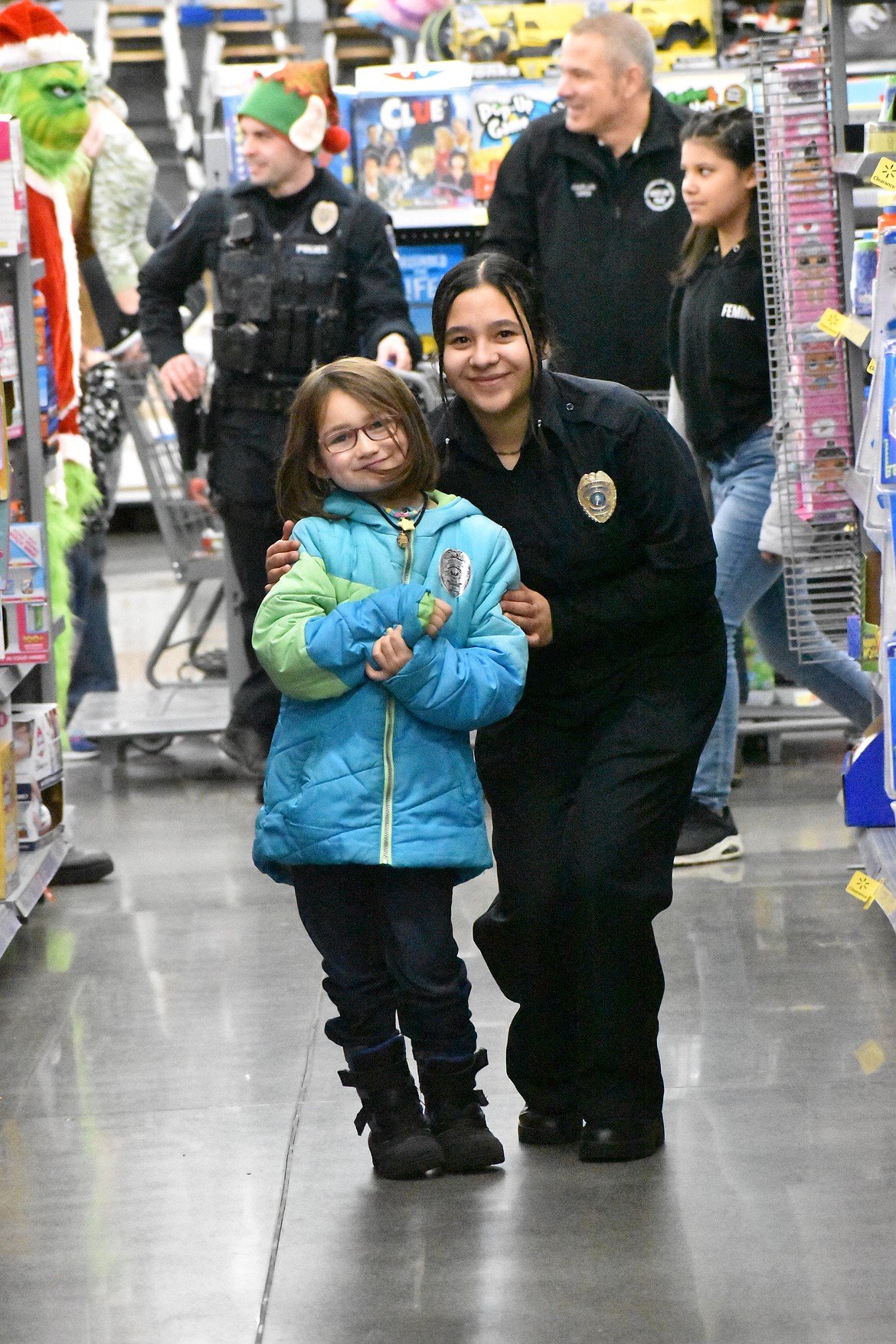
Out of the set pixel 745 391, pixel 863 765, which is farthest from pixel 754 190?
pixel 863 765

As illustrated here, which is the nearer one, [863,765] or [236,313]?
[863,765]

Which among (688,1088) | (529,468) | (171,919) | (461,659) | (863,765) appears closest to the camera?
(461,659)

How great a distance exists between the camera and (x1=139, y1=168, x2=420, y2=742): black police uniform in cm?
566

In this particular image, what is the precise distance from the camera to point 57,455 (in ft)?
16.5

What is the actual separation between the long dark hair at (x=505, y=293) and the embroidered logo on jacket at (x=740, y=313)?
74.1 inches

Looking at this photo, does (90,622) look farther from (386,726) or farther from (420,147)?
(386,726)

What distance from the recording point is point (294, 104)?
18.3 ft

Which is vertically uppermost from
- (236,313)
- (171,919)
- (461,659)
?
(236,313)

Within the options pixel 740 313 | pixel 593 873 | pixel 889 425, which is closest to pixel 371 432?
pixel 593 873

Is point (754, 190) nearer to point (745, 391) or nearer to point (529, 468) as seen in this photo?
point (745, 391)

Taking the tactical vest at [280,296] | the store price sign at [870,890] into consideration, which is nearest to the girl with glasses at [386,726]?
the store price sign at [870,890]

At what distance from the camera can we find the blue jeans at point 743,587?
192 inches

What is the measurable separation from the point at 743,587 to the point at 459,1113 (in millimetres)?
2227

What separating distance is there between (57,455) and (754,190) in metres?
1.91
